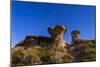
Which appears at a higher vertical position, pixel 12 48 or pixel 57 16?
pixel 57 16

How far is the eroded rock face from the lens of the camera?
2.40 meters

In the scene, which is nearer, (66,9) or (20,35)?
(20,35)

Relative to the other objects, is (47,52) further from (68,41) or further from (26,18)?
(26,18)

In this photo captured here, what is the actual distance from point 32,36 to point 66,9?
52 cm

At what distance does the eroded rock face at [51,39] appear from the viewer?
2.40 metres

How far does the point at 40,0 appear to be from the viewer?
8.02 feet

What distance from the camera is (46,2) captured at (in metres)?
2.46

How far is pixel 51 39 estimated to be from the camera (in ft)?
8.11

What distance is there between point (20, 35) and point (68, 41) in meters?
0.57

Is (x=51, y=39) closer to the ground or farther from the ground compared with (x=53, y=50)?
farther from the ground
